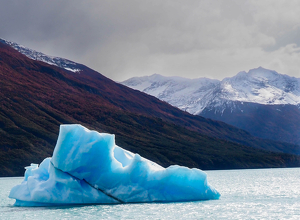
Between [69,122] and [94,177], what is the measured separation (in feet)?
341

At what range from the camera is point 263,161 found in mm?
144625

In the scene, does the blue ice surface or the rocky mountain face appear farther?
the rocky mountain face

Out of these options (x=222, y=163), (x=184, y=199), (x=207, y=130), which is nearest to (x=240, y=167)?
(x=222, y=163)

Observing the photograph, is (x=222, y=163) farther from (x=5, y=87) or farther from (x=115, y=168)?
(x=115, y=168)

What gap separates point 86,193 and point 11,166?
239 ft

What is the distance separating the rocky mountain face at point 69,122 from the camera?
4086 inches

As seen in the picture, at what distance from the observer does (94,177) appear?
25078 millimetres

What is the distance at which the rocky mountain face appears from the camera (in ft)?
341

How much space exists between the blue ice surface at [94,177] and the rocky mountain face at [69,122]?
2726 inches

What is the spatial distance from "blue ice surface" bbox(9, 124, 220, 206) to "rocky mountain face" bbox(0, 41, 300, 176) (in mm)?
69241

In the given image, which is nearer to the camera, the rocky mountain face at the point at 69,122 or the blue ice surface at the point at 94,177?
the blue ice surface at the point at 94,177

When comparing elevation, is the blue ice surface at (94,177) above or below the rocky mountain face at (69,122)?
below

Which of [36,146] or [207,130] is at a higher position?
[207,130]

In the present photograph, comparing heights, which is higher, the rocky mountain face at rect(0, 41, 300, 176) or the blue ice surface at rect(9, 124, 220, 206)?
the rocky mountain face at rect(0, 41, 300, 176)
